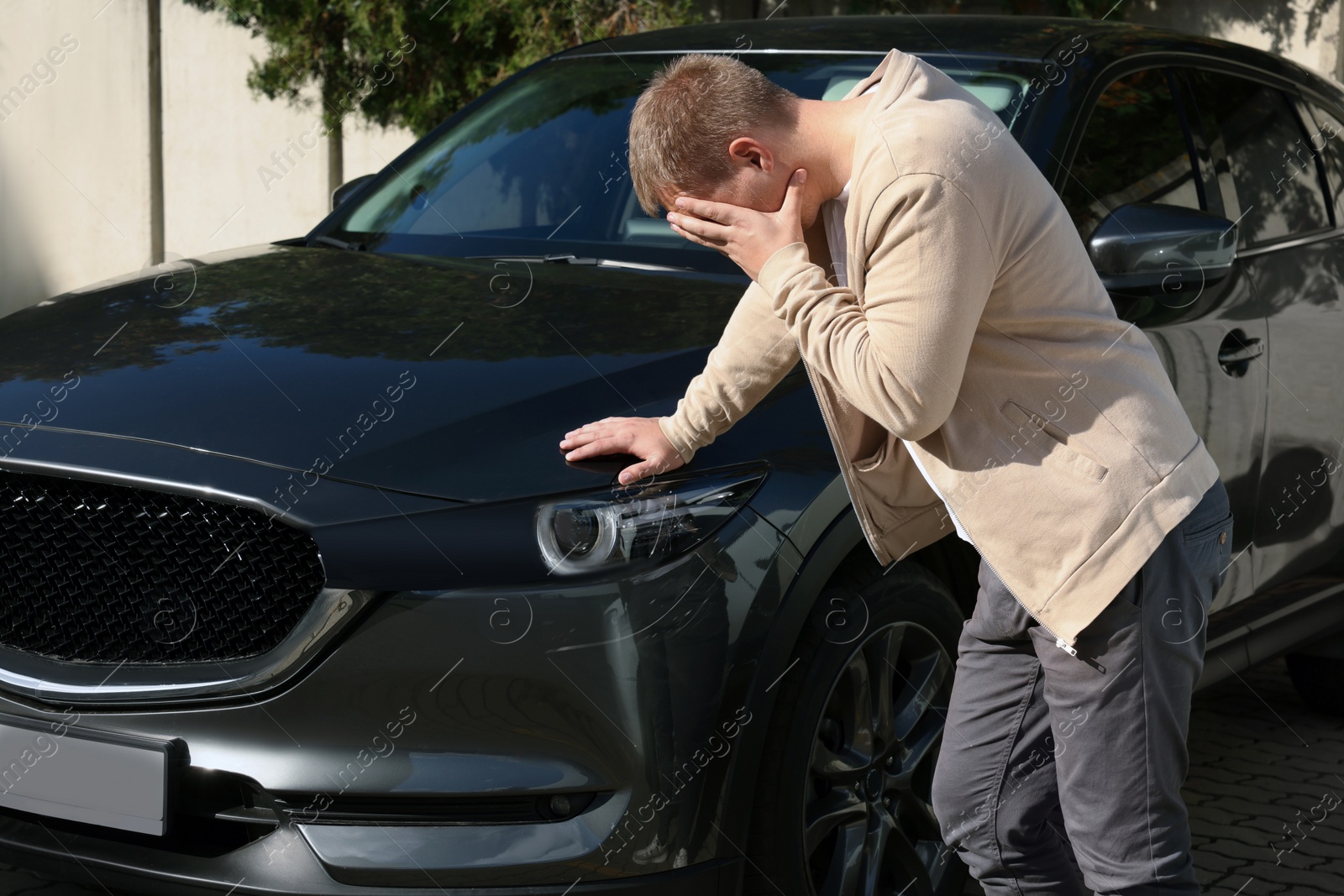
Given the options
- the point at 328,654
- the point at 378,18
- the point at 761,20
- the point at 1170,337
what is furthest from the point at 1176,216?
the point at 378,18

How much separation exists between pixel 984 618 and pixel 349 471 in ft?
3.20

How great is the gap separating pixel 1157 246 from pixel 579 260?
47.8 inches

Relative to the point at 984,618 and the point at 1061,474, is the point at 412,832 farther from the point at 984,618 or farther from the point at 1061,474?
the point at 1061,474

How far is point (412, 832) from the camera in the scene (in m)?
2.15

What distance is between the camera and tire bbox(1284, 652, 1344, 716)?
14.8 ft

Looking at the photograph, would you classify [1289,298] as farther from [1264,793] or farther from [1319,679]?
[1319,679]

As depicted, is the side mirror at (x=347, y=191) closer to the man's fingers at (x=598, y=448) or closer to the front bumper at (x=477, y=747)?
the man's fingers at (x=598, y=448)

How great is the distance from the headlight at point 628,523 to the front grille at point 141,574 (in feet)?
1.20

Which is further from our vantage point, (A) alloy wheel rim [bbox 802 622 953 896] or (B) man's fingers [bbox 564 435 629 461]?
(A) alloy wheel rim [bbox 802 622 953 896]

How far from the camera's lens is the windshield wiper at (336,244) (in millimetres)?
3487

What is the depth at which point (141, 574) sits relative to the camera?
7.59ft

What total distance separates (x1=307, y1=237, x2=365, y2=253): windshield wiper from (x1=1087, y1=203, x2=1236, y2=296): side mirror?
1.69 m

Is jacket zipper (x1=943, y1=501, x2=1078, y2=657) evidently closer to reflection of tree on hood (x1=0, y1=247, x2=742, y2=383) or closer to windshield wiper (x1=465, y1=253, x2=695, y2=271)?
reflection of tree on hood (x1=0, y1=247, x2=742, y2=383)

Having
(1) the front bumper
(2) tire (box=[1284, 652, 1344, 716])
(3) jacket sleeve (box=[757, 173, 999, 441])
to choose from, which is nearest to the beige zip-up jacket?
(3) jacket sleeve (box=[757, 173, 999, 441])
